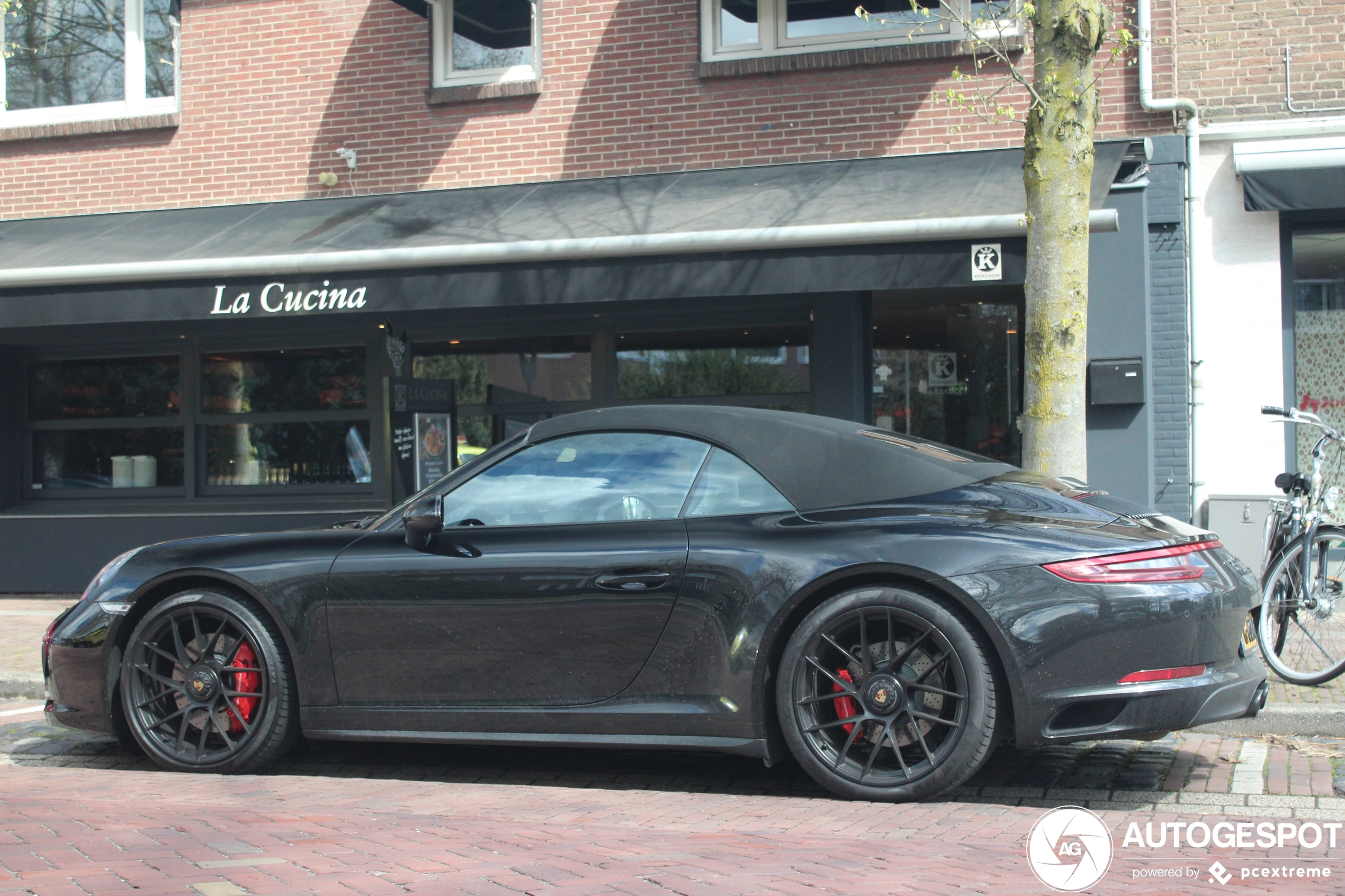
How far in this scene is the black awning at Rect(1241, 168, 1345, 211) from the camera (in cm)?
907

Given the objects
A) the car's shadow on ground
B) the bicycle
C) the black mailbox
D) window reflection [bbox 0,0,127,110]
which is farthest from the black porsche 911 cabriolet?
window reflection [bbox 0,0,127,110]

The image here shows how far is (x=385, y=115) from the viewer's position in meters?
11.1

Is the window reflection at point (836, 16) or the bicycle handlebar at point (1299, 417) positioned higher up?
the window reflection at point (836, 16)

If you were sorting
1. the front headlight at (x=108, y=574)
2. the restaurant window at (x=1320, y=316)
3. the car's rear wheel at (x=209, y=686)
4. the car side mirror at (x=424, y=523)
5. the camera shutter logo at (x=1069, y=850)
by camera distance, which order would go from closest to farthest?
1. the camera shutter logo at (x=1069, y=850)
2. the car side mirror at (x=424, y=523)
3. the car's rear wheel at (x=209, y=686)
4. the front headlight at (x=108, y=574)
5. the restaurant window at (x=1320, y=316)

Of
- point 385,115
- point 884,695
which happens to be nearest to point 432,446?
point 385,115

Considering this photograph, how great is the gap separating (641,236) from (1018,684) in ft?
17.8

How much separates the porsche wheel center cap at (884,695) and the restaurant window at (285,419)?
7842 millimetres

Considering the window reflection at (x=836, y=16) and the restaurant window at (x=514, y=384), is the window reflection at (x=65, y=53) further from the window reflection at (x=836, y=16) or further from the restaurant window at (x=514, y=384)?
the window reflection at (x=836, y=16)

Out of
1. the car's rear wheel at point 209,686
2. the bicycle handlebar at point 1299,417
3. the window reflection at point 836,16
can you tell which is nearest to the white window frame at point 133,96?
the window reflection at point 836,16

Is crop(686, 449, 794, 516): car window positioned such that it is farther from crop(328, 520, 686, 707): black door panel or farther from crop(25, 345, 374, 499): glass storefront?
crop(25, 345, 374, 499): glass storefront

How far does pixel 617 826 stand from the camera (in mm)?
3740

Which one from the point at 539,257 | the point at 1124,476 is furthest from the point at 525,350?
the point at 1124,476

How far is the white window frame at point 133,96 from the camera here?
11781 millimetres

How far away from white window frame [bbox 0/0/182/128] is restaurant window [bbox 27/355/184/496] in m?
2.34
